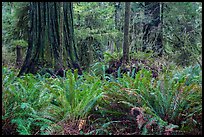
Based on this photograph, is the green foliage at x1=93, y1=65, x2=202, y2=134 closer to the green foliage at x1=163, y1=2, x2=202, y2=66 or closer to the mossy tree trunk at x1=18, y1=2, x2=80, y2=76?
the mossy tree trunk at x1=18, y1=2, x2=80, y2=76

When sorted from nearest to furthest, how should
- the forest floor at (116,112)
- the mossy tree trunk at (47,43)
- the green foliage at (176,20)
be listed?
the forest floor at (116,112), the mossy tree trunk at (47,43), the green foliage at (176,20)

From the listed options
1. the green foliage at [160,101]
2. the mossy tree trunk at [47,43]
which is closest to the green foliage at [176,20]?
the mossy tree trunk at [47,43]

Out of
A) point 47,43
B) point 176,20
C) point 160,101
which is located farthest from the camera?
point 176,20

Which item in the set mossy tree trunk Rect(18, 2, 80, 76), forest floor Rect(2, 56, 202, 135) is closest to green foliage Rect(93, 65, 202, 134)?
forest floor Rect(2, 56, 202, 135)

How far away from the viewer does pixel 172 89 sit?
2.84 metres

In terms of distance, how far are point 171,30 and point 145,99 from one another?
890 centimetres

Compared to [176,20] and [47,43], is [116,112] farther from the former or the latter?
[176,20]

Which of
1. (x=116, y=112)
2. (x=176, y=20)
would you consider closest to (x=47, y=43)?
(x=116, y=112)

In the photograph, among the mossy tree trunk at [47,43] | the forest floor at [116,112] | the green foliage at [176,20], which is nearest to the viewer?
the forest floor at [116,112]

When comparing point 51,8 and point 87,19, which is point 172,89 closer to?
point 51,8

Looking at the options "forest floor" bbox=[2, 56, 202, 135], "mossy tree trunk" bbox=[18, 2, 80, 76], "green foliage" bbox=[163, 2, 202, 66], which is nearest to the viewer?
"forest floor" bbox=[2, 56, 202, 135]

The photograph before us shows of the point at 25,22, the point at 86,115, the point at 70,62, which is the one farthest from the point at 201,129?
the point at 25,22

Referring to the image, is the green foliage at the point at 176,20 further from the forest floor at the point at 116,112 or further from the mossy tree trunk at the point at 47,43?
the forest floor at the point at 116,112

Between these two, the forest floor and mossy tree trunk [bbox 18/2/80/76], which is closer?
the forest floor
